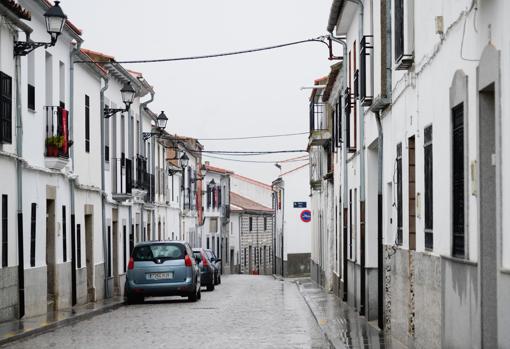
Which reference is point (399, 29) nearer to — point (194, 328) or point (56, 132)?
point (194, 328)

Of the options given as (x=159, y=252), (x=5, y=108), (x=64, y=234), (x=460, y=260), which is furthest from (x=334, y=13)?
(x=460, y=260)

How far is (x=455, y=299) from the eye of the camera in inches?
406

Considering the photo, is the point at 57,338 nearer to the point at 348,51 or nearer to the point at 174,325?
the point at 174,325

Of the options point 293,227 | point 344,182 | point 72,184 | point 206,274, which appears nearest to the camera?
point 72,184

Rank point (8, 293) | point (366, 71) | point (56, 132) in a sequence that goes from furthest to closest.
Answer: point (56, 132), point (366, 71), point (8, 293)

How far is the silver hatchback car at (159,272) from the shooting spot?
26750mm

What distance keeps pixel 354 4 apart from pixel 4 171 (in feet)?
26.7

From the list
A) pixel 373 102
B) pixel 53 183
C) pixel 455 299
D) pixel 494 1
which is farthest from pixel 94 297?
pixel 494 1

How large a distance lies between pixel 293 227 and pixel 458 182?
5742cm

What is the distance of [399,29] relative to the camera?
15.2 m

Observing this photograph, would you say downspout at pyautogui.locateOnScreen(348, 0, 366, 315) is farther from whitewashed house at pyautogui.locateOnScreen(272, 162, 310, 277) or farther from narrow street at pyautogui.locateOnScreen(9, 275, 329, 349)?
whitewashed house at pyautogui.locateOnScreen(272, 162, 310, 277)

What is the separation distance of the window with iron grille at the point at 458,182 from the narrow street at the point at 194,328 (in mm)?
5217

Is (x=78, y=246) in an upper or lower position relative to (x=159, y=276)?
upper

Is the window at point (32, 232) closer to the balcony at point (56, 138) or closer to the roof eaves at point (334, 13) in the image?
the balcony at point (56, 138)
